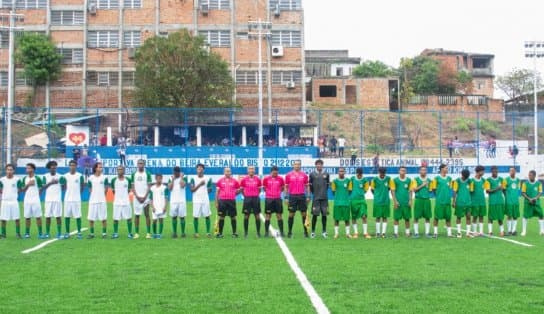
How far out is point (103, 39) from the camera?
5866cm

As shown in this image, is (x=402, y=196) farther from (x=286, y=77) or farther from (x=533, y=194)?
(x=286, y=77)

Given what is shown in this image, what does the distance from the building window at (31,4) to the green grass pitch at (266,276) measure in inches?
1767

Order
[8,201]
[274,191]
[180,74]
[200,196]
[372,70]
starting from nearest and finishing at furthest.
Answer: [274,191], [8,201], [200,196], [180,74], [372,70]

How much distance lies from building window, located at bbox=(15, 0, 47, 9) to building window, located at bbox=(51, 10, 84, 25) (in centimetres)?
100

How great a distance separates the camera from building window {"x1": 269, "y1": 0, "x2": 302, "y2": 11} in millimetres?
59281

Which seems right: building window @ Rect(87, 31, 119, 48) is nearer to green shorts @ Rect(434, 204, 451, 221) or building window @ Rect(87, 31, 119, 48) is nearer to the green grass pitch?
the green grass pitch

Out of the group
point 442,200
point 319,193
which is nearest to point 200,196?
point 319,193

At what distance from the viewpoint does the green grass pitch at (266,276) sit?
9.41m

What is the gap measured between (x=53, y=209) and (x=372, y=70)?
2363 inches

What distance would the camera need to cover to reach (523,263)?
43.5ft

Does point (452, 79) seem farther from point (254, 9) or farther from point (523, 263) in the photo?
point (523, 263)

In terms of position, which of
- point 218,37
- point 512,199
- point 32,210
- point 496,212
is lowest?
point 496,212

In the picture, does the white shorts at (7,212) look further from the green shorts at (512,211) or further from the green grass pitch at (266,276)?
the green shorts at (512,211)

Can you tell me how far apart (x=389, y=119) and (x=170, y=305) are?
46.2 metres
